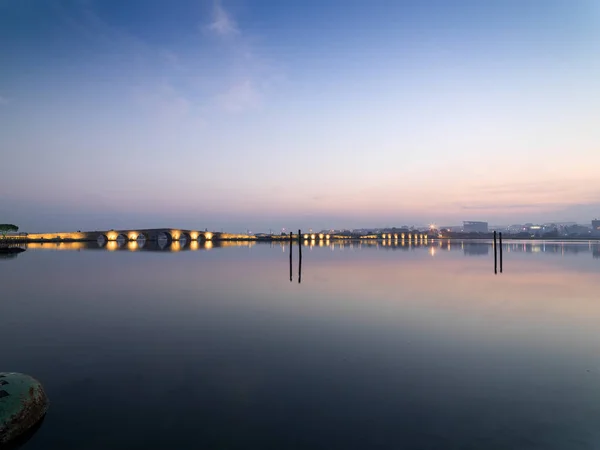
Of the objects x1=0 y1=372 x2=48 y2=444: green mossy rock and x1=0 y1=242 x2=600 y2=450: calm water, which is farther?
x1=0 y1=242 x2=600 y2=450: calm water

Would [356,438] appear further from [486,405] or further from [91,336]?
[91,336]

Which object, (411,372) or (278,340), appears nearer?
(411,372)

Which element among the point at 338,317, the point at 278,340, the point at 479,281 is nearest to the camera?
the point at 278,340

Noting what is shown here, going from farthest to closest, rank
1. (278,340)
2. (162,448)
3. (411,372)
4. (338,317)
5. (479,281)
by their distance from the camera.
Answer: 1. (479,281)
2. (338,317)
3. (278,340)
4. (411,372)
5. (162,448)

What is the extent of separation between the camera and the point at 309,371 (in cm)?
1280

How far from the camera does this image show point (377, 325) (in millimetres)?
19828

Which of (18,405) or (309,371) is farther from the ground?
(18,405)

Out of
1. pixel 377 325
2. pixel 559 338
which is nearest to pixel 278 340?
pixel 377 325

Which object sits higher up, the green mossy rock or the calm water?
the green mossy rock

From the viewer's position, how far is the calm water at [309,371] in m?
8.72

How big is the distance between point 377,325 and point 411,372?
714 cm

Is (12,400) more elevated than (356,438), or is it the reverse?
(12,400)

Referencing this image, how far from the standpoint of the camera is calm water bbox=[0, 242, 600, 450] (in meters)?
8.72

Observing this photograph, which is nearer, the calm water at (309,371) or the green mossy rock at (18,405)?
the green mossy rock at (18,405)
